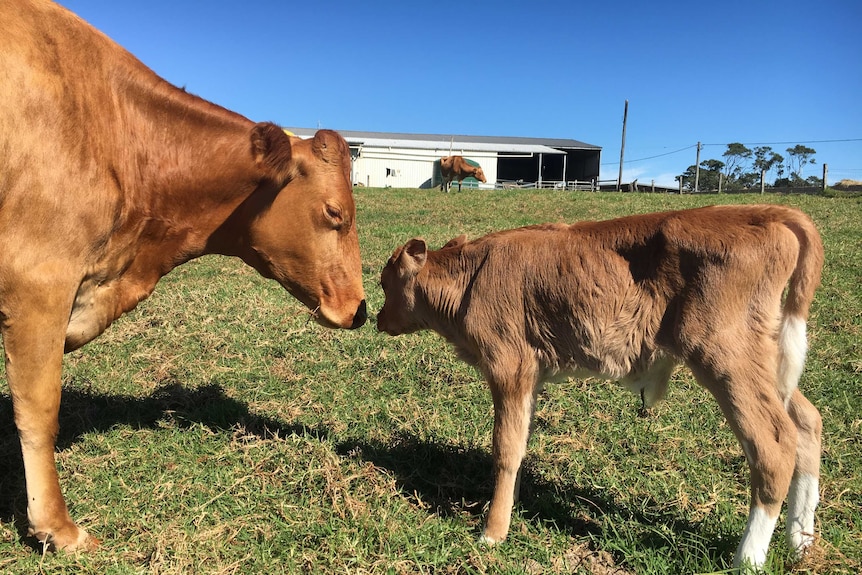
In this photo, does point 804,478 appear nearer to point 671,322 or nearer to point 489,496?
point 671,322

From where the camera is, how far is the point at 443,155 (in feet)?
148

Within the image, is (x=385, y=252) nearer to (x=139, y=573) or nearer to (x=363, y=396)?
(x=363, y=396)

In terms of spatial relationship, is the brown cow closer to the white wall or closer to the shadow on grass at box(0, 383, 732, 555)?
the shadow on grass at box(0, 383, 732, 555)

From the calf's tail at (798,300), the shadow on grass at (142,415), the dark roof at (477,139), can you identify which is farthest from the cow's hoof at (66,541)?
the dark roof at (477,139)

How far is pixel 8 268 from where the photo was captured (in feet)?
8.86

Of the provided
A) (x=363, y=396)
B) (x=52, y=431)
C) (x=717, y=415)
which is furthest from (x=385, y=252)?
(x=52, y=431)

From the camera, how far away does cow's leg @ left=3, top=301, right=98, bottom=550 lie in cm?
280

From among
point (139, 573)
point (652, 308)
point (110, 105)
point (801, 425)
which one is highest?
point (110, 105)

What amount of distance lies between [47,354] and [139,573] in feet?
3.82

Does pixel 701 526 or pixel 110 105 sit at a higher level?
pixel 110 105

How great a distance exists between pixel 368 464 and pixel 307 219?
1.65 m

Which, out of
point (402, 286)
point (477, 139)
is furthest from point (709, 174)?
point (402, 286)

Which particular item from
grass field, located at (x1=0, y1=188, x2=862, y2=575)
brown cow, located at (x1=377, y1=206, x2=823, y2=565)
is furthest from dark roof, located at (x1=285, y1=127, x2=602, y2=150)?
brown cow, located at (x1=377, y1=206, x2=823, y2=565)

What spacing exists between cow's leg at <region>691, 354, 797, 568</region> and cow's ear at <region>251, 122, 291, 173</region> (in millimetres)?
2566
